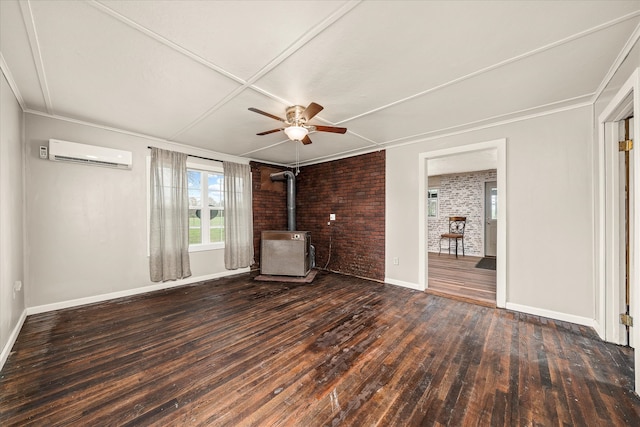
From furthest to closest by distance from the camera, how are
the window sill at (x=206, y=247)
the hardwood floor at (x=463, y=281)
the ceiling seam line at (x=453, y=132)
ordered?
1. the window sill at (x=206, y=247)
2. the hardwood floor at (x=463, y=281)
3. the ceiling seam line at (x=453, y=132)

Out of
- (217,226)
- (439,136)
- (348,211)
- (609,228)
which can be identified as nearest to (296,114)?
(439,136)

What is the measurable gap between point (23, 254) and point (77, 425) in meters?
2.61

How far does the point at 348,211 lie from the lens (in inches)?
189

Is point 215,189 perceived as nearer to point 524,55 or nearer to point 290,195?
point 290,195

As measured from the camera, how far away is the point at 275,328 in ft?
8.32

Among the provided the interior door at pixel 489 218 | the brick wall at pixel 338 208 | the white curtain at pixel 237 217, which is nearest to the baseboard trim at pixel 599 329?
the brick wall at pixel 338 208

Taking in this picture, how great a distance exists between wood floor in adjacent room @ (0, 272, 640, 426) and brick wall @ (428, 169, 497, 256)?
4528mm

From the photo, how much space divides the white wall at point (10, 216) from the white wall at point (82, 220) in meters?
0.19

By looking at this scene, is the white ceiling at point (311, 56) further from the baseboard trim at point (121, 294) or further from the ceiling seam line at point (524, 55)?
the baseboard trim at point (121, 294)

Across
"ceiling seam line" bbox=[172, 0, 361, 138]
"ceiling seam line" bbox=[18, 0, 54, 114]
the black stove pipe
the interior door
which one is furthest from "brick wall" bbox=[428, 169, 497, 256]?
"ceiling seam line" bbox=[18, 0, 54, 114]

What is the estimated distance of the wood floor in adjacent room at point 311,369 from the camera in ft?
4.72

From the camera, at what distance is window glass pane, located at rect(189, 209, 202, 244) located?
4316 millimetres

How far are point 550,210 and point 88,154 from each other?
19.5 ft

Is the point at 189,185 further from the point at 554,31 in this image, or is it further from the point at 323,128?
the point at 554,31
